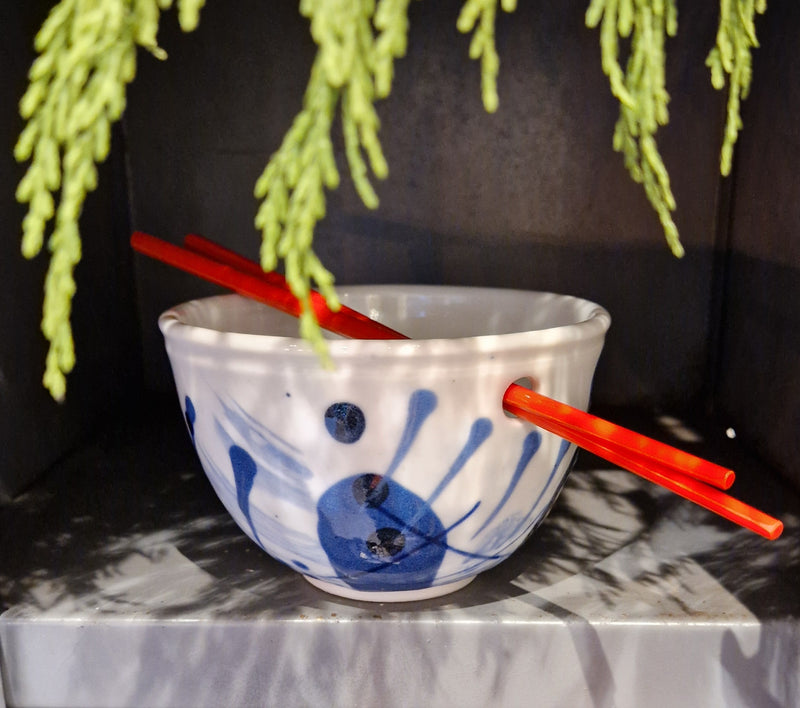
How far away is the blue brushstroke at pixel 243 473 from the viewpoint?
0.41 metres

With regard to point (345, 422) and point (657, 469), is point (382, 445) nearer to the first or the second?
point (345, 422)

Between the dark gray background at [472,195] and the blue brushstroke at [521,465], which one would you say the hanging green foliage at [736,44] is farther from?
the dark gray background at [472,195]

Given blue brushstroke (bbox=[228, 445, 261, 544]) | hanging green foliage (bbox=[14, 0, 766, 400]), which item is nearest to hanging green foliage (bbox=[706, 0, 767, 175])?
hanging green foliage (bbox=[14, 0, 766, 400])

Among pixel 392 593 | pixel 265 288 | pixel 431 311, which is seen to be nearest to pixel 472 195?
pixel 431 311

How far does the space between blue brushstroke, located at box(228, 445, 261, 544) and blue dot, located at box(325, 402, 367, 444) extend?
0.05 metres

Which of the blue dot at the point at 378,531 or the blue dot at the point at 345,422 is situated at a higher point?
the blue dot at the point at 345,422

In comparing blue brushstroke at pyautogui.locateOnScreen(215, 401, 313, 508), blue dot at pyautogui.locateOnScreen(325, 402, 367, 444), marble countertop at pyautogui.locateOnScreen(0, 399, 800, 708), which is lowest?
marble countertop at pyautogui.locateOnScreen(0, 399, 800, 708)

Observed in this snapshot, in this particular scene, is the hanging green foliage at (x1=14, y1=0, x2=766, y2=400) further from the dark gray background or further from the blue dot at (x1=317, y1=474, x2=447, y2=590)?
the dark gray background

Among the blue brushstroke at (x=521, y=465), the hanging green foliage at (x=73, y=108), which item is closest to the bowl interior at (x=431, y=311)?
the blue brushstroke at (x=521, y=465)

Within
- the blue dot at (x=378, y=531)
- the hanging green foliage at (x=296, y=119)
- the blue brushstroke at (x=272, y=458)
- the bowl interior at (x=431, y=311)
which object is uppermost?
the hanging green foliage at (x=296, y=119)

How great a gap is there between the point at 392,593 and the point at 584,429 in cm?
16

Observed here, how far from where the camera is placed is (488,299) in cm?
59

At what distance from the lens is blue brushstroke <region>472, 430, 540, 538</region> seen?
41 centimetres

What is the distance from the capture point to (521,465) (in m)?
0.41
